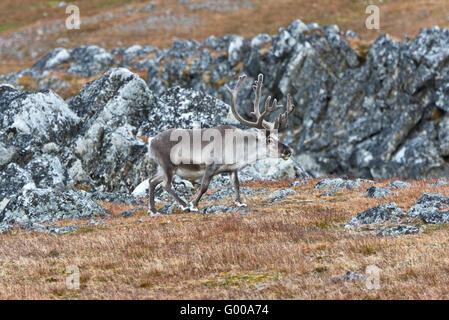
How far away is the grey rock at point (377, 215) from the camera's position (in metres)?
13.4

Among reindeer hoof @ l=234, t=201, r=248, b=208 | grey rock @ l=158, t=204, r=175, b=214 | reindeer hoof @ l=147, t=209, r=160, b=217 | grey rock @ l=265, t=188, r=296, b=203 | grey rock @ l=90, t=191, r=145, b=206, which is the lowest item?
grey rock @ l=90, t=191, r=145, b=206

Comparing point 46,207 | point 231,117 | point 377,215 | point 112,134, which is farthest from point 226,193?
point 112,134

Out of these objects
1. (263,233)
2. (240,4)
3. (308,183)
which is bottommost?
(308,183)

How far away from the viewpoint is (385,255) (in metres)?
10.3

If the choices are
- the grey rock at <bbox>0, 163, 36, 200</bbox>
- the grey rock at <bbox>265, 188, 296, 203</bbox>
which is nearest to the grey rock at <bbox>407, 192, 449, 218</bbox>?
the grey rock at <bbox>265, 188, 296, 203</bbox>

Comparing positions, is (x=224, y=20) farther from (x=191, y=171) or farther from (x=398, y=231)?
(x=398, y=231)

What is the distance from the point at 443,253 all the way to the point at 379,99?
3184cm

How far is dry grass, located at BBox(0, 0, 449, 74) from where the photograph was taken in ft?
269

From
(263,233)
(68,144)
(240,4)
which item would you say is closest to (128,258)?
(263,233)

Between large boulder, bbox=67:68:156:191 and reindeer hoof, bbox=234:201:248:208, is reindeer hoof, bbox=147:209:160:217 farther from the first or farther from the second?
large boulder, bbox=67:68:156:191

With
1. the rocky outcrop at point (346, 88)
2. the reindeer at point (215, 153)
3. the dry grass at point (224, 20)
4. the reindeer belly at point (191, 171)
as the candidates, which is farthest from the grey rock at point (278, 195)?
the dry grass at point (224, 20)

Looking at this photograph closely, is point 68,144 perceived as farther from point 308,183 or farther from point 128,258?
point 128,258

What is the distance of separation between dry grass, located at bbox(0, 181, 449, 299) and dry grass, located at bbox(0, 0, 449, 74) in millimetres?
64835

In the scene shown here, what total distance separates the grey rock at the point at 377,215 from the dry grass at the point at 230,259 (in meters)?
0.42
